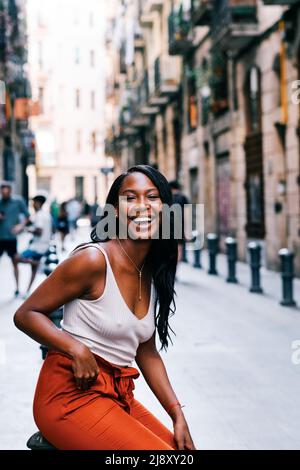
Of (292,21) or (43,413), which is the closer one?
(43,413)

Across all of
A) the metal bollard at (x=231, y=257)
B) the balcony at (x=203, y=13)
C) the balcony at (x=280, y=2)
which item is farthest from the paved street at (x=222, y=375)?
the balcony at (x=203, y=13)

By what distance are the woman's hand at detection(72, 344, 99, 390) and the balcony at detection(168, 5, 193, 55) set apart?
25.3 metres

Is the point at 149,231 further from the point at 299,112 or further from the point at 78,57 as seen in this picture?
the point at 78,57

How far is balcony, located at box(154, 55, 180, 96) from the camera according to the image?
101 ft

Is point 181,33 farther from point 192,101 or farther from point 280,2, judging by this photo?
point 280,2

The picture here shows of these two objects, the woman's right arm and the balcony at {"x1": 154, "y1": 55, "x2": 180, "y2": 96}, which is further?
the balcony at {"x1": 154, "y1": 55, "x2": 180, "y2": 96}

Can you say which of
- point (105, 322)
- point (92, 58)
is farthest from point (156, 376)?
point (92, 58)

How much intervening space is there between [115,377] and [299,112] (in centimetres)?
1403

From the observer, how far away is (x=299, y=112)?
16.4 metres

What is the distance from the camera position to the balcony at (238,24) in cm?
1956

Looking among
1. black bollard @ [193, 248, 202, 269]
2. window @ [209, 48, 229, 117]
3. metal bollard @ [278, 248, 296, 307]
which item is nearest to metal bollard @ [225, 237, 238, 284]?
metal bollard @ [278, 248, 296, 307]

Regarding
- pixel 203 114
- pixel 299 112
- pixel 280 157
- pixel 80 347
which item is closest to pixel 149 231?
pixel 80 347

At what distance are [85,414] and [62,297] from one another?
0.37 meters

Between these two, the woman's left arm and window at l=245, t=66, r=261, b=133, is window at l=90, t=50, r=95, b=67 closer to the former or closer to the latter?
window at l=245, t=66, r=261, b=133
